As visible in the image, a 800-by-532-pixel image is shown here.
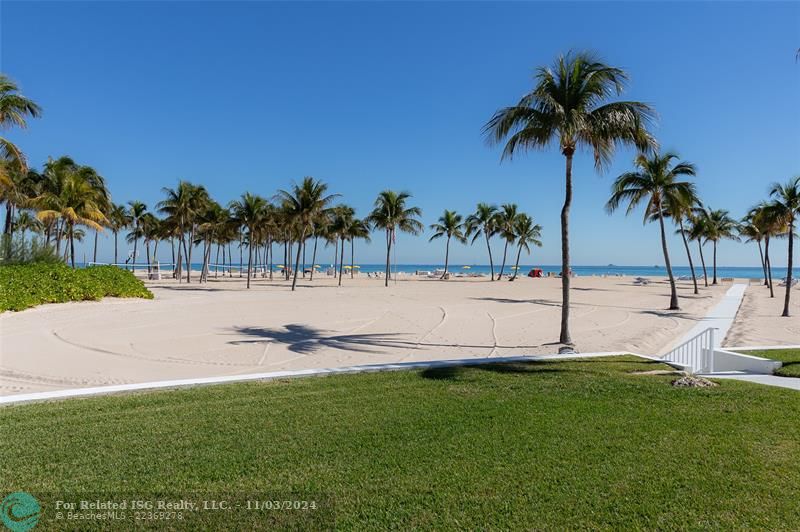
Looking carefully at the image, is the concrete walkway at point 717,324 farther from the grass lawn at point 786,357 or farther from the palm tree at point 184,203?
the palm tree at point 184,203

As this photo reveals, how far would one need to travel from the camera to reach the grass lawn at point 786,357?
823 centimetres

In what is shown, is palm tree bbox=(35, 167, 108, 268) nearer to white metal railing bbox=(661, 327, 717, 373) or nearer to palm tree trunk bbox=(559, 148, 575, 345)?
palm tree trunk bbox=(559, 148, 575, 345)

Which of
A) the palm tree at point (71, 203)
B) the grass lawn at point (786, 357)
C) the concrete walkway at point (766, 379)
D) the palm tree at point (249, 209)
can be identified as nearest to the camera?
the concrete walkway at point (766, 379)

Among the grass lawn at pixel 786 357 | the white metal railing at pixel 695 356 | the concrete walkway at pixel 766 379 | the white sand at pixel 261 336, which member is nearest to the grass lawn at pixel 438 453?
the concrete walkway at pixel 766 379

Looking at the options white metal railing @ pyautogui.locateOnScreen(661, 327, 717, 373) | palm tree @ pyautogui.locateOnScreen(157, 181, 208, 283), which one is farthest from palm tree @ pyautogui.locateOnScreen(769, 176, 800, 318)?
palm tree @ pyautogui.locateOnScreen(157, 181, 208, 283)

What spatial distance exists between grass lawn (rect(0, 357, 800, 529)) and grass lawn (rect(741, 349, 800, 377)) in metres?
1.93

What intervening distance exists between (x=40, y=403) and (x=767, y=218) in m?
27.0

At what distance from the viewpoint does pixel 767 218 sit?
2105cm

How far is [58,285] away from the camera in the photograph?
18.8 metres

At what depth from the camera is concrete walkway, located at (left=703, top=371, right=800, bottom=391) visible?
24.3 ft

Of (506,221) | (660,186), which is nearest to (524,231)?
(506,221)

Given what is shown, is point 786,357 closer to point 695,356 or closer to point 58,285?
point 695,356

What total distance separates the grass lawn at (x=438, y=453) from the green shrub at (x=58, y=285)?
537 inches

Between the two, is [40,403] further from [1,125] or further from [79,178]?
[79,178]
